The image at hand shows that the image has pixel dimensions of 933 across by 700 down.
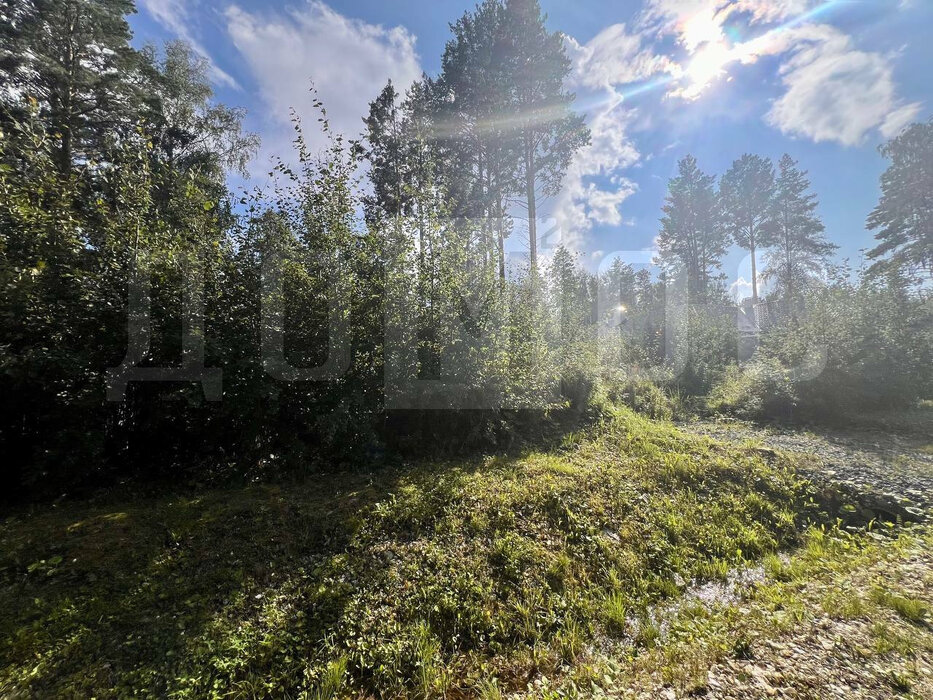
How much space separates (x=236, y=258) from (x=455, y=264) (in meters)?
2.97

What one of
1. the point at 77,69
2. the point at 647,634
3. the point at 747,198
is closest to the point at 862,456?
the point at 647,634

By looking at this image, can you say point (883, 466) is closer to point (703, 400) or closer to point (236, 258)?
point (703, 400)

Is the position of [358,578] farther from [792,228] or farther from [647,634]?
[792,228]

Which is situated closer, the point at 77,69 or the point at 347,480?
the point at 347,480

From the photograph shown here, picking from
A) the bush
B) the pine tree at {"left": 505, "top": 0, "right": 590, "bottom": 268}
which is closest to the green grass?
the bush

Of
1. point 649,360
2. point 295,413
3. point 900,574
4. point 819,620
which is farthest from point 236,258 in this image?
point 649,360

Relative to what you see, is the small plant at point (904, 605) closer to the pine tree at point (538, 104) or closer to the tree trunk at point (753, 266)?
the pine tree at point (538, 104)

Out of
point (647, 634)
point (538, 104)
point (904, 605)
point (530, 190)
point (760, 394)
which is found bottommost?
point (647, 634)

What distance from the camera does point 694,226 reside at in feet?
78.1

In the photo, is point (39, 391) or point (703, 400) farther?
point (703, 400)

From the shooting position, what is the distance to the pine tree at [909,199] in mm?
18156

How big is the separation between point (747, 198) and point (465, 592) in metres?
29.3

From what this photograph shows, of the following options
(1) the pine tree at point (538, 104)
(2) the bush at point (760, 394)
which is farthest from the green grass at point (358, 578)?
(1) the pine tree at point (538, 104)

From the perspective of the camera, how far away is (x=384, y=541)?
3.48 meters
